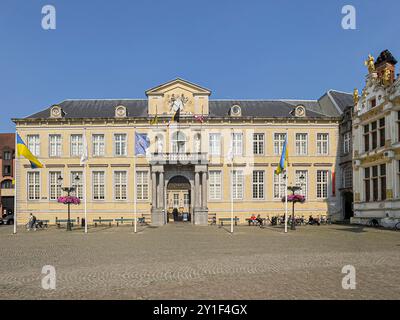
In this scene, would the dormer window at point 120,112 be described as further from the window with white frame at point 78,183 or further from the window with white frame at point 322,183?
the window with white frame at point 322,183

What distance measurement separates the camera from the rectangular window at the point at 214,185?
5016cm

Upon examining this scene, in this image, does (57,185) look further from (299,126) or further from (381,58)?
(381,58)

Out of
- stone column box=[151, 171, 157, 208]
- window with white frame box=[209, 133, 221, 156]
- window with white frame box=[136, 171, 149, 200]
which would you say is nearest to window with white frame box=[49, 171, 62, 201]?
window with white frame box=[136, 171, 149, 200]

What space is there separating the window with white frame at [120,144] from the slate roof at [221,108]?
2.62 m

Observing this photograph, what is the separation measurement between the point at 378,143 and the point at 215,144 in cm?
1781

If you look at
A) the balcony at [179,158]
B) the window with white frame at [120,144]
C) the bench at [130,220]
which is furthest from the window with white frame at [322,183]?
the window with white frame at [120,144]

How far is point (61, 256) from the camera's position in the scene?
17359 millimetres

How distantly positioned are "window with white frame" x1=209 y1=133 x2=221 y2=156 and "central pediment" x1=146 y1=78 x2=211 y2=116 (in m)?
3.04

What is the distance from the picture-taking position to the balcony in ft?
159

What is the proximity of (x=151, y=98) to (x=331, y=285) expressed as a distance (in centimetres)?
4168

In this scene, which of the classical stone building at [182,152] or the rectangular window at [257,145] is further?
the rectangular window at [257,145]

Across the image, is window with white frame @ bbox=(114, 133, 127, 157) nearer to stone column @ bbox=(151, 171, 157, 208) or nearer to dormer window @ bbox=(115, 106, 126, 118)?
dormer window @ bbox=(115, 106, 126, 118)
